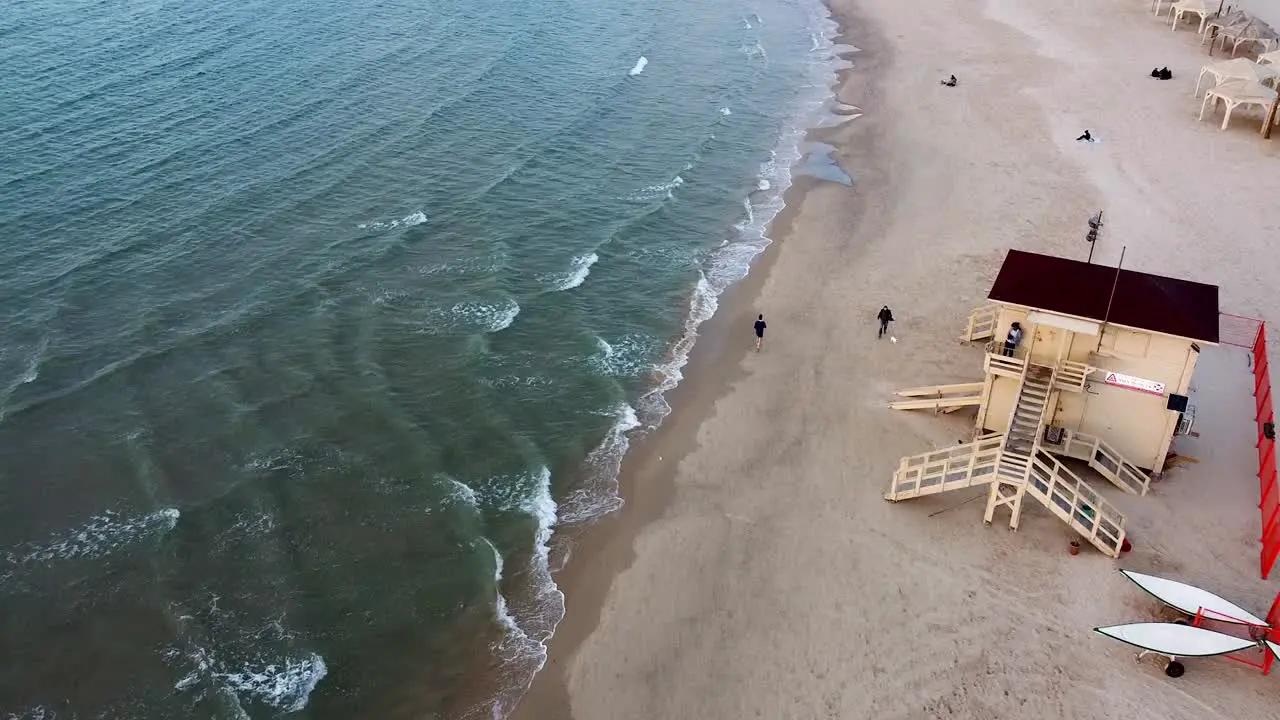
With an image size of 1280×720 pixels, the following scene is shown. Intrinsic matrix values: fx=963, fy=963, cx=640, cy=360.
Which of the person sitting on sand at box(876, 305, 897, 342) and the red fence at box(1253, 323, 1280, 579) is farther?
the person sitting on sand at box(876, 305, 897, 342)

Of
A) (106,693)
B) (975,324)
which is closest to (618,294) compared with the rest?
(975,324)

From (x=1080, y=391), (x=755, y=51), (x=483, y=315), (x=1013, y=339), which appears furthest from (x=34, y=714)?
(x=755, y=51)

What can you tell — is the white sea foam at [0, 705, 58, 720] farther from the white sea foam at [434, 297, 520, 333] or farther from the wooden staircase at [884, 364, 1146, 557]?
the wooden staircase at [884, 364, 1146, 557]

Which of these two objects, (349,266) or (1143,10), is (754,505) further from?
(1143,10)

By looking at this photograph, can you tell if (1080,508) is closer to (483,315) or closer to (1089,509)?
(1089,509)

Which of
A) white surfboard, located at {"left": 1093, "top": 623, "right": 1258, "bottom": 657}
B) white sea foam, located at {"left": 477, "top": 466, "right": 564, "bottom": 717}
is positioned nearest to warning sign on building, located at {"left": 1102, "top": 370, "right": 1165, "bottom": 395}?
white surfboard, located at {"left": 1093, "top": 623, "right": 1258, "bottom": 657}
